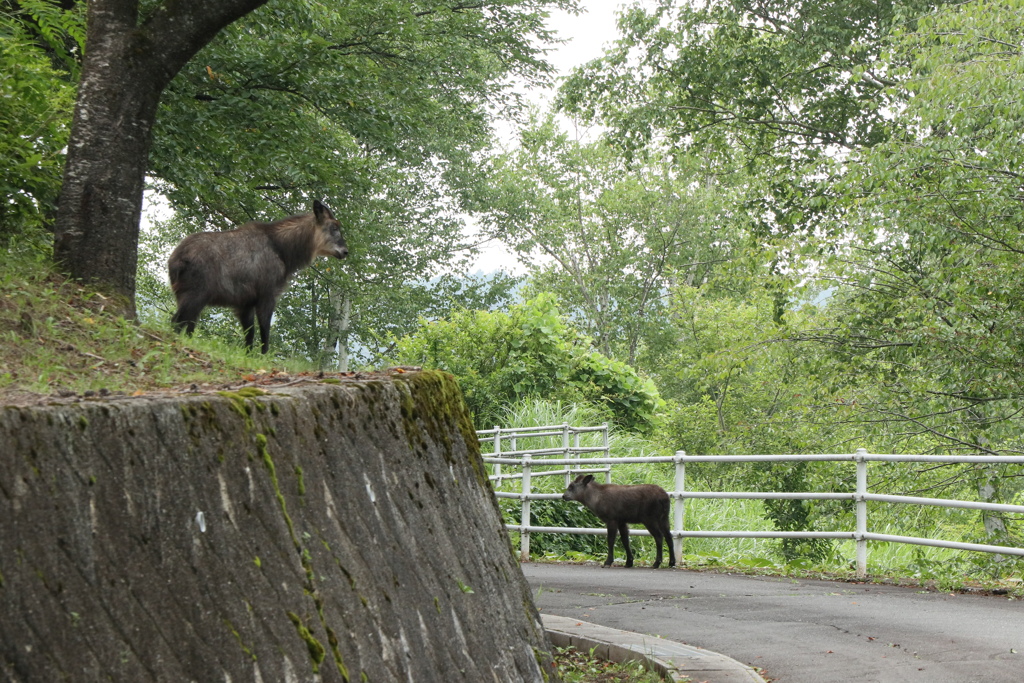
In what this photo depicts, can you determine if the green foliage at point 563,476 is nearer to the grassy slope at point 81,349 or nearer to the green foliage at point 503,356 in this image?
the green foliage at point 503,356

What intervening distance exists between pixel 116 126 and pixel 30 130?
70 cm

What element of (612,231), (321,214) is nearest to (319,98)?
(321,214)

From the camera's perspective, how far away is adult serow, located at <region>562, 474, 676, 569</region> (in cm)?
1366

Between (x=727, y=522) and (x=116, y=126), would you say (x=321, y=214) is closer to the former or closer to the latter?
(x=116, y=126)

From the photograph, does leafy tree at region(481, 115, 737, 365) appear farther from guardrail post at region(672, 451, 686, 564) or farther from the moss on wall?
the moss on wall

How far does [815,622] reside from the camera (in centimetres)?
866

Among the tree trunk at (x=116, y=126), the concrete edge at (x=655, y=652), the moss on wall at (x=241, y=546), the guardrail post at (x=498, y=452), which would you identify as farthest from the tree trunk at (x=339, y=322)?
the moss on wall at (x=241, y=546)

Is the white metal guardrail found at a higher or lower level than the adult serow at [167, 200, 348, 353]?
lower

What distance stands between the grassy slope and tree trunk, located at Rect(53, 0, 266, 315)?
314mm

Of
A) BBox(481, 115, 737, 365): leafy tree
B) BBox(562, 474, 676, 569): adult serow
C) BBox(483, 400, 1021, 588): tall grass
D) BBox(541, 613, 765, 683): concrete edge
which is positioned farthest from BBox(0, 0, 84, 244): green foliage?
BBox(481, 115, 737, 365): leafy tree

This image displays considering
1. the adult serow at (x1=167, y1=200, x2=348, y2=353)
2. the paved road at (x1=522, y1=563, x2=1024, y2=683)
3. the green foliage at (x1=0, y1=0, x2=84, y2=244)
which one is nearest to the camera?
the paved road at (x1=522, y1=563, x2=1024, y2=683)

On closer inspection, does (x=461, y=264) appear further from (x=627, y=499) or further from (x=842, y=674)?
(x=842, y=674)

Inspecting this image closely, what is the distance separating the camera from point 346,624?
13.5ft

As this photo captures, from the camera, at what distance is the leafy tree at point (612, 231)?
44.9m
